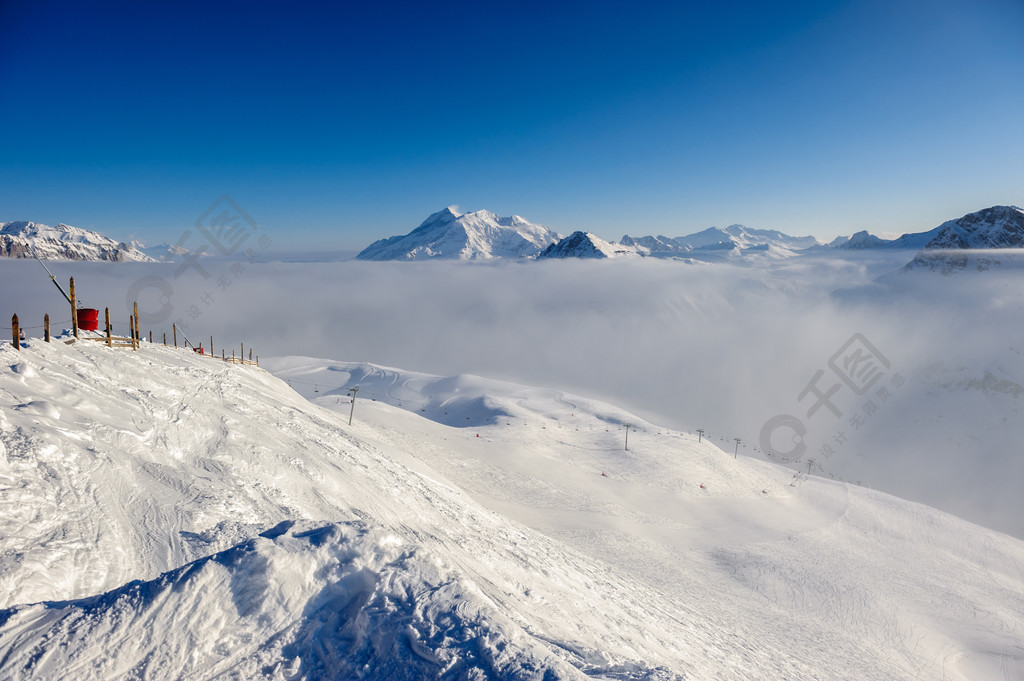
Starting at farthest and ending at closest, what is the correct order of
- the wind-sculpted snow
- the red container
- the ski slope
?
the red container < the ski slope < the wind-sculpted snow

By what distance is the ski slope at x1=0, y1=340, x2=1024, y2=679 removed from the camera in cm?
684

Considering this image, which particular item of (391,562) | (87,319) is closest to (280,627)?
(391,562)

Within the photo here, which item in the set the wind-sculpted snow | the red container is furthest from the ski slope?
the red container

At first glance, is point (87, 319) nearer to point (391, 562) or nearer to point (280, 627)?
point (280, 627)

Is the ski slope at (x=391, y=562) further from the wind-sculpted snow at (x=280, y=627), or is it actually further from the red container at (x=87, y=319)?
the red container at (x=87, y=319)

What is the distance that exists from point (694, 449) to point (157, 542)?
59327 millimetres

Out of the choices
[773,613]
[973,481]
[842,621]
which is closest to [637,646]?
[773,613]

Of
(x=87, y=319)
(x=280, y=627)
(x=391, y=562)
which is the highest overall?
(x=87, y=319)

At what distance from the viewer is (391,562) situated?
26.8 ft

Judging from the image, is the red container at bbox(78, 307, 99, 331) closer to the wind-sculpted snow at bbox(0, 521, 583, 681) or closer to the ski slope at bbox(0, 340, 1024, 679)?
the ski slope at bbox(0, 340, 1024, 679)

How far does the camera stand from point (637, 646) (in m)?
13.0

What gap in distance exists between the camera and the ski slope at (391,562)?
6.84 metres

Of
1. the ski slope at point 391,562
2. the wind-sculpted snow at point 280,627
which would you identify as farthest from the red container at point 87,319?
the wind-sculpted snow at point 280,627

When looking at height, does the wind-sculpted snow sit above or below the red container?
below
